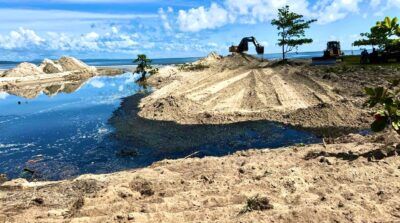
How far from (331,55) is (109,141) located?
39226mm

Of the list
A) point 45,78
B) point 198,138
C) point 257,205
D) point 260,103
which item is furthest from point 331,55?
point 257,205

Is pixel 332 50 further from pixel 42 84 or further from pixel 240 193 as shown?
pixel 240 193

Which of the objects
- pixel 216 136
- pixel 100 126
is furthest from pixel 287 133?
pixel 100 126

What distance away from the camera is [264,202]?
27.9ft

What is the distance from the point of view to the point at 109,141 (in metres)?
20.7

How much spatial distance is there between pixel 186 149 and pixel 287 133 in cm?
513

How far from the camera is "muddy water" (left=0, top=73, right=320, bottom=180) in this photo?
17016 millimetres

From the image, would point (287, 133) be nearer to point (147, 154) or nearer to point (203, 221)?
point (147, 154)

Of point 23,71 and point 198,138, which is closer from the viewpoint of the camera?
point 198,138

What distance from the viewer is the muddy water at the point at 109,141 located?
55.8 feet

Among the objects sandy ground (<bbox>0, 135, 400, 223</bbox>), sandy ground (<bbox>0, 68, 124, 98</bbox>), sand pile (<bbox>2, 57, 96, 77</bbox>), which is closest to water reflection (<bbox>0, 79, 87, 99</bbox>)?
sandy ground (<bbox>0, 68, 124, 98</bbox>)

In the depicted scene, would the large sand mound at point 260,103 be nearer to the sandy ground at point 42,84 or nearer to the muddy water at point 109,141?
the muddy water at point 109,141

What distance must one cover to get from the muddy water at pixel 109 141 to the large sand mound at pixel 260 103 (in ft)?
4.08

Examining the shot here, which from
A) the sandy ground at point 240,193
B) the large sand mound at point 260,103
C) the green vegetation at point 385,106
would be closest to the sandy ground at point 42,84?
the large sand mound at point 260,103
